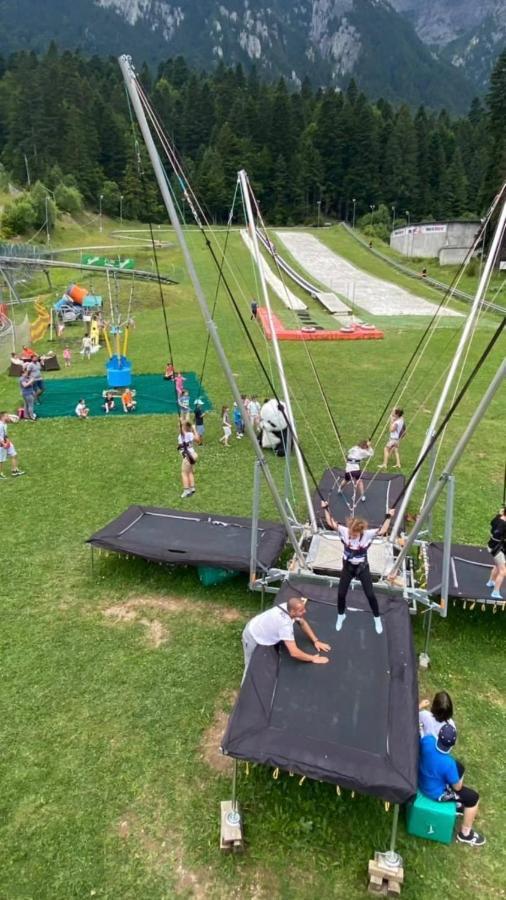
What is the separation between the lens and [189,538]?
11.4 m

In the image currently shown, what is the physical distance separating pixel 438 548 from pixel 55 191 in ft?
279

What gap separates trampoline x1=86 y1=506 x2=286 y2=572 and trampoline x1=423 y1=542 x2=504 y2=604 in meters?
2.64

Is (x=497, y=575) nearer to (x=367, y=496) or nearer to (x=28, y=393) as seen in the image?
(x=367, y=496)

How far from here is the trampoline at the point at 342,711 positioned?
6.15 meters

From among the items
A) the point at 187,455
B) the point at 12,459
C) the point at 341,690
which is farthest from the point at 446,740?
the point at 12,459

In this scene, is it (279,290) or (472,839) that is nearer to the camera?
(472,839)

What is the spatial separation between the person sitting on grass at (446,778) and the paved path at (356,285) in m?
35.4

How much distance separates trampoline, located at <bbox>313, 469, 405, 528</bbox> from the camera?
12.7 metres

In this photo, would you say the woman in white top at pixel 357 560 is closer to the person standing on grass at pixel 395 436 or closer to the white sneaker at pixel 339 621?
the white sneaker at pixel 339 621

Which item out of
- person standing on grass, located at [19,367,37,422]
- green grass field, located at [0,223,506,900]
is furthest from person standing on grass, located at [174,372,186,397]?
person standing on grass, located at [19,367,37,422]

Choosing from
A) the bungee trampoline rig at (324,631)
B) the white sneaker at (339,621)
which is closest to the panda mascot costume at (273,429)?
the bungee trampoline rig at (324,631)

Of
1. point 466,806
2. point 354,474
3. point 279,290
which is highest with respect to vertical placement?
point 279,290

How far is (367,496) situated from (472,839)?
774cm

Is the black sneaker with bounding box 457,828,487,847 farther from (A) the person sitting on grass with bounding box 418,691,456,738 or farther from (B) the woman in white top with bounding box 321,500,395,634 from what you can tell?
(B) the woman in white top with bounding box 321,500,395,634
